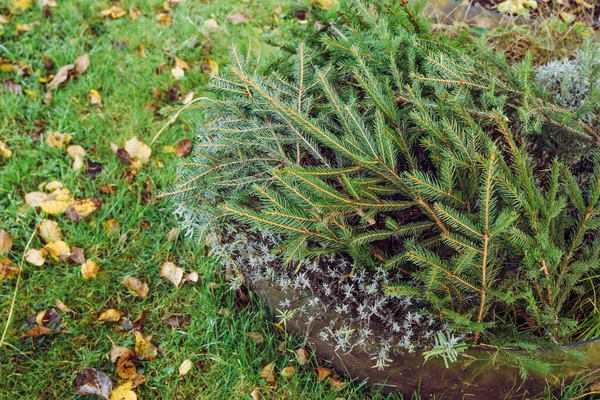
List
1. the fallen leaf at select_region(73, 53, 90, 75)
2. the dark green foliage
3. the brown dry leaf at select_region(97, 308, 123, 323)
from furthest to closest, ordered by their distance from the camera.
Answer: the fallen leaf at select_region(73, 53, 90, 75) < the brown dry leaf at select_region(97, 308, 123, 323) < the dark green foliage

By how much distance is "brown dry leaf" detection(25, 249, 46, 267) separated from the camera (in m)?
2.49

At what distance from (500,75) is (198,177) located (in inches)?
47.2

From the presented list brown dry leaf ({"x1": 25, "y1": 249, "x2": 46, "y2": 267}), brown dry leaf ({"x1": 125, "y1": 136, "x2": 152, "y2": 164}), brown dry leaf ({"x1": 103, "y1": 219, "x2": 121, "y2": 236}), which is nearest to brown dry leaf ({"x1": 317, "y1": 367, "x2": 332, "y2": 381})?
brown dry leaf ({"x1": 103, "y1": 219, "x2": 121, "y2": 236})

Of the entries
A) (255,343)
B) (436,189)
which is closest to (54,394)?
(255,343)

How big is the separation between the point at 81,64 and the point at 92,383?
6.72 feet

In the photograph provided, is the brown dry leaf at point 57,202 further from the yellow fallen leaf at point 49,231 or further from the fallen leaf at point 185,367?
the fallen leaf at point 185,367

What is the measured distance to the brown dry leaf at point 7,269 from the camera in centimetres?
244

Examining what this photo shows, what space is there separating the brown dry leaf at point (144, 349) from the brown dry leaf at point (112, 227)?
585 mm

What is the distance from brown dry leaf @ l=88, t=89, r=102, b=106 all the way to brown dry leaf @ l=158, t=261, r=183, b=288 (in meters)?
1.21

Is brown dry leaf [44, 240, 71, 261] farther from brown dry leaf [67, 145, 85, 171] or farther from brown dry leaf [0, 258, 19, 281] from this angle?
brown dry leaf [67, 145, 85, 171]

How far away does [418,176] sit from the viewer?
1541 mm

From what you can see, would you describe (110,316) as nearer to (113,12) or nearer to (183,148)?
(183,148)

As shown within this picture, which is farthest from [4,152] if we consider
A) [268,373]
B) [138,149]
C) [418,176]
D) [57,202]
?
[418,176]

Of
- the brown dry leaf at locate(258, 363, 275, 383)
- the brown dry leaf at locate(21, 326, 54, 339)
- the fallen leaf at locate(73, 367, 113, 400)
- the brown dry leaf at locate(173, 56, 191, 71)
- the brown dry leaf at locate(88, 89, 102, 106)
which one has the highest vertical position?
the brown dry leaf at locate(173, 56, 191, 71)
